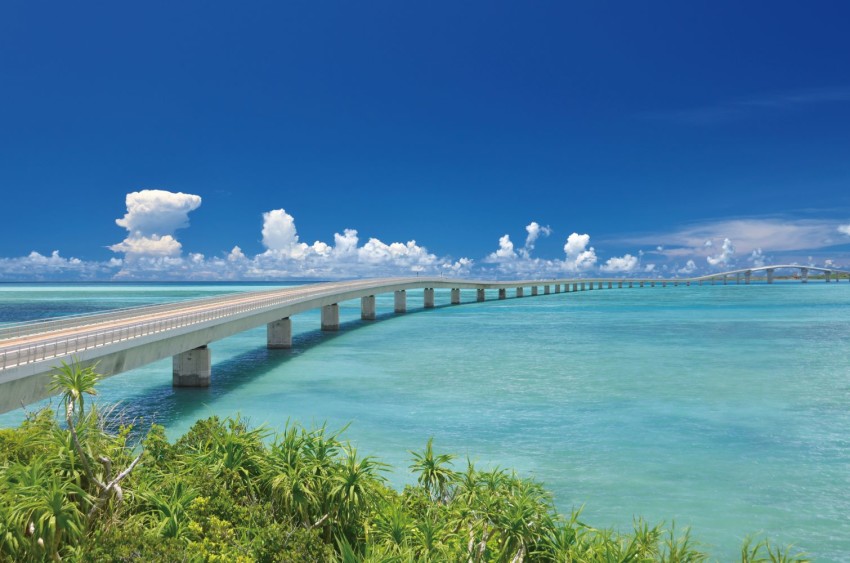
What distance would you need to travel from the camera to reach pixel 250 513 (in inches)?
462

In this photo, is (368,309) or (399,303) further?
(399,303)

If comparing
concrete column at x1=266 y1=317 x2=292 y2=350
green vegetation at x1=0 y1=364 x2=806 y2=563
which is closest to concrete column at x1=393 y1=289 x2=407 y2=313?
concrete column at x1=266 y1=317 x2=292 y2=350

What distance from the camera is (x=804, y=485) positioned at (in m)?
19.4

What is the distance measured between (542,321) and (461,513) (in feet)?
261

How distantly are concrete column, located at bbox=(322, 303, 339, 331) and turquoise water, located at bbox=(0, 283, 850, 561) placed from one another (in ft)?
33.9

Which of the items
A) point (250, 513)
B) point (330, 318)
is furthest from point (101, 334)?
point (330, 318)

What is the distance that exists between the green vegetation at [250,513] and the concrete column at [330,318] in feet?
191

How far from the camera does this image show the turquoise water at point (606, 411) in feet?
58.5

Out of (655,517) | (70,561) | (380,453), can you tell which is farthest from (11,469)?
(655,517)

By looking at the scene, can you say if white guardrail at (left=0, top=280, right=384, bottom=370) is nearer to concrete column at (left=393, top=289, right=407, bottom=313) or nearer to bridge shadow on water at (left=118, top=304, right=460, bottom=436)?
bridge shadow on water at (left=118, top=304, right=460, bottom=436)

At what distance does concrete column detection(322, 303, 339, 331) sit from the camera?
71.9 meters

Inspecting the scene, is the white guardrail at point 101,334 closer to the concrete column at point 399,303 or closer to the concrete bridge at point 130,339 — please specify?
the concrete bridge at point 130,339

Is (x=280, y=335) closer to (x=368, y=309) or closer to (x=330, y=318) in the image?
(x=330, y=318)

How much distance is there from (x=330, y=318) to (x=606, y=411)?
46.7 meters
